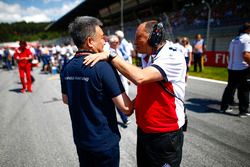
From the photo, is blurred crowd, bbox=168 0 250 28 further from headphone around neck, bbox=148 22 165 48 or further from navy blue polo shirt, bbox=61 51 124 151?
navy blue polo shirt, bbox=61 51 124 151

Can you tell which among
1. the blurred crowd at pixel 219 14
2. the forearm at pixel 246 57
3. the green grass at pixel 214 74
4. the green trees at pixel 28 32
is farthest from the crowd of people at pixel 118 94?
the green trees at pixel 28 32

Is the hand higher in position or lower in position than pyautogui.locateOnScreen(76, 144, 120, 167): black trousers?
higher

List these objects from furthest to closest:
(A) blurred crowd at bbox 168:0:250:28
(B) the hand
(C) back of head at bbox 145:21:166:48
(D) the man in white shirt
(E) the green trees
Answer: (E) the green trees < (A) blurred crowd at bbox 168:0:250:28 < (D) the man in white shirt < (C) back of head at bbox 145:21:166:48 < (B) the hand

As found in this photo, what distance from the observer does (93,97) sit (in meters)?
1.72

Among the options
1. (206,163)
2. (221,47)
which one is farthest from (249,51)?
(221,47)

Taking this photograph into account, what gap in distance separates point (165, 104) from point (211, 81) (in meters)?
8.16

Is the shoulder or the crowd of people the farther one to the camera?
the shoulder

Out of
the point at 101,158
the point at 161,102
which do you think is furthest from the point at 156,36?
the point at 101,158

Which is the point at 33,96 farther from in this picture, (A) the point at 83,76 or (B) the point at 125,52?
(A) the point at 83,76

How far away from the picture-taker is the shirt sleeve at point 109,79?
164cm

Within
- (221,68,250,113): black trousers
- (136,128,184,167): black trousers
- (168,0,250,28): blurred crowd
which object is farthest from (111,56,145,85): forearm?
(168,0,250,28): blurred crowd

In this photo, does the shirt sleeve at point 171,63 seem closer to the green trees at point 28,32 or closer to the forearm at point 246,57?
the forearm at point 246,57

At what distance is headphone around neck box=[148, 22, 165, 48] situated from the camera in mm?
1847

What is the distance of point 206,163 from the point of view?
10.4 ft
